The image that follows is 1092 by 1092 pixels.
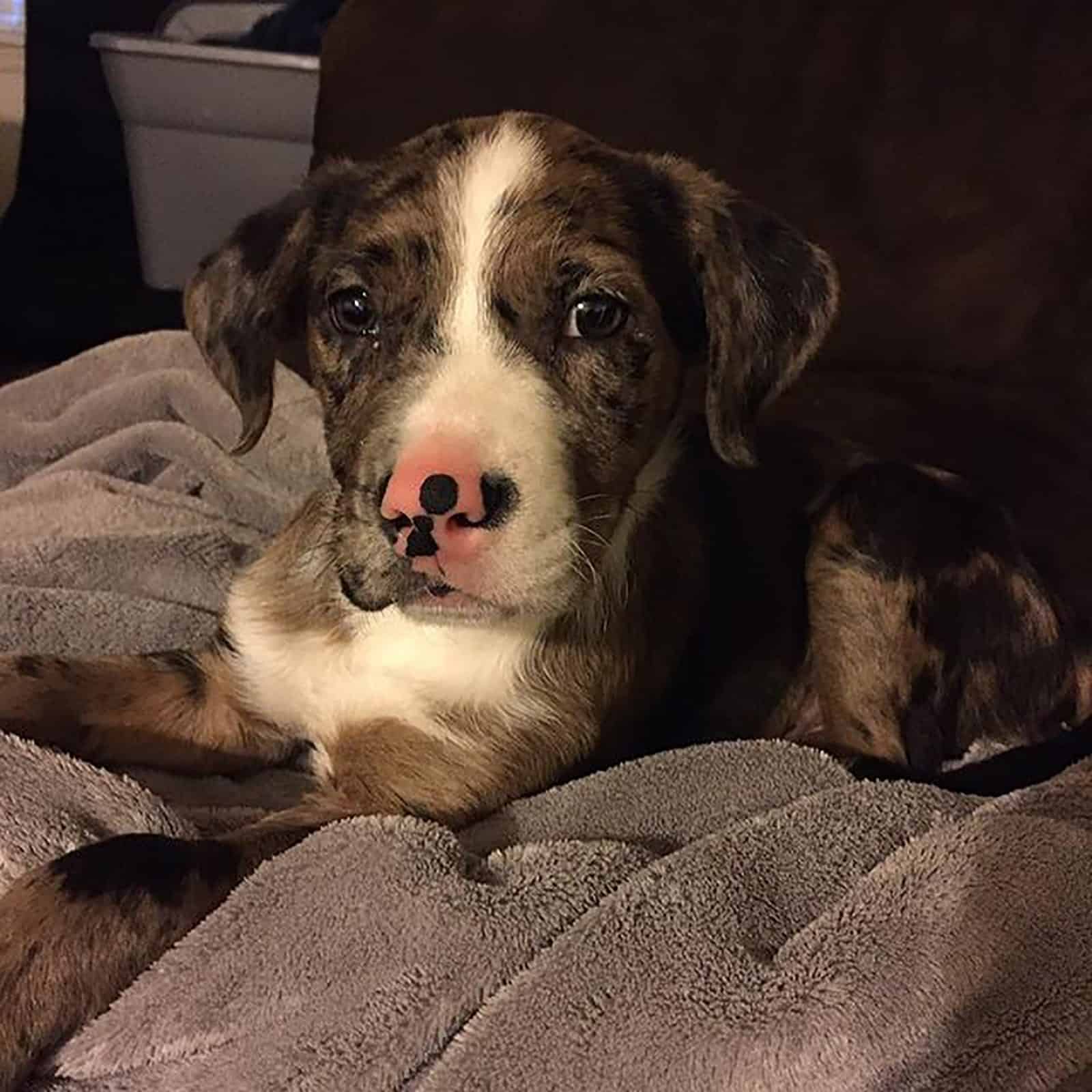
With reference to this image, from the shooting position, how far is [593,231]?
6.31 ft

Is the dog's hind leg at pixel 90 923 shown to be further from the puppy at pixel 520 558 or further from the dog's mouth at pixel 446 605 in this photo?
the dog's mouth at pixel 446 605

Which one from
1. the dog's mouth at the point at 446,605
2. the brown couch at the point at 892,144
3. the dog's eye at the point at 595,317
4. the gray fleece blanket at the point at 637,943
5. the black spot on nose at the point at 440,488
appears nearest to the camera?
the gray fleece blanket at the point at 637,943

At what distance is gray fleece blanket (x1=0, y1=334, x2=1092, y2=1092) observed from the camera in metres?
1.43

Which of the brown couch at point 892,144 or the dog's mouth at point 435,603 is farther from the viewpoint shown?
the brown couch at point 892,144

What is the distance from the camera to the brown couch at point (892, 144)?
2896 mm

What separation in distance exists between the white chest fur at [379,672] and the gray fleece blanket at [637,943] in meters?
0.19

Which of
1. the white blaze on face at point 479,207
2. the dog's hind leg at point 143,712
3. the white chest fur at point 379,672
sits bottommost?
the dog's hind leg at point 143,712

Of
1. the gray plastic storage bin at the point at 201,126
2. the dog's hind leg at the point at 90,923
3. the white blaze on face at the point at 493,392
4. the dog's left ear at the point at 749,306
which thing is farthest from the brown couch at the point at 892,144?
the dog's hind leg at the point at 90,923

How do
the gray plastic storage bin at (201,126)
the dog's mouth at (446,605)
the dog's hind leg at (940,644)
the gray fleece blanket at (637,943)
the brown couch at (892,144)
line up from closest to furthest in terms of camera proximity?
the gray fleece blanket at (637,943) < the dog's mouth at (446,605) < the dog's hind leg at (940,644) < the brown couch at (892,144) < the gray plastic storage bin at (201,126)

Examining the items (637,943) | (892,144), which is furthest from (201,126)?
(637,943)

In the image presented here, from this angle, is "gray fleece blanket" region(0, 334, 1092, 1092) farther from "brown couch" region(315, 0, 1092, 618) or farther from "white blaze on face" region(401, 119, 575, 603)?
"brown couch" region(315, 0, 1092, 618)

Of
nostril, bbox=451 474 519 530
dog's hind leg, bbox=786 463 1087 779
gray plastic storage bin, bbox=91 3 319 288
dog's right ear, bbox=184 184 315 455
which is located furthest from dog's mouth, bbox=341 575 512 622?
gray plastic storage bin, bbox=91 3 319 288

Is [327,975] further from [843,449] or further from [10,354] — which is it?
[10,354]

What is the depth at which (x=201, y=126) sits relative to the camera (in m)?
4.36
